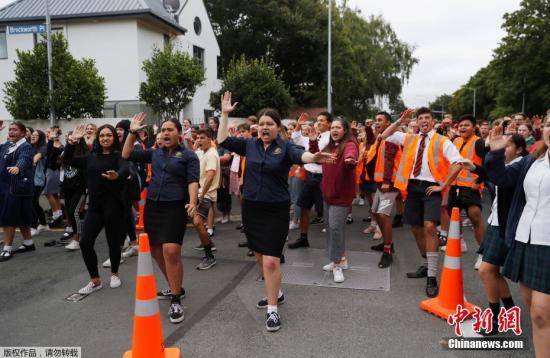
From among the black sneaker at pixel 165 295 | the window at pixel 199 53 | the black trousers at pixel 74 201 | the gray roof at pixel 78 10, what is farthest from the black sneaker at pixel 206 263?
the window at pixel 199 53

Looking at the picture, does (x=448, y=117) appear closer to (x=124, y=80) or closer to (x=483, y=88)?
(x=124, y=80)

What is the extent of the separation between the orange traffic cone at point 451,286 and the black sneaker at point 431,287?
0.33 metres

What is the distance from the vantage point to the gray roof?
21.3 m

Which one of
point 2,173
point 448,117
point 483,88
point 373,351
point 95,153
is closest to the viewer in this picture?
point 373,351

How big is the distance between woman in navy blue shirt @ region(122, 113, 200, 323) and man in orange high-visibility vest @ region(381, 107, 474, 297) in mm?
2443

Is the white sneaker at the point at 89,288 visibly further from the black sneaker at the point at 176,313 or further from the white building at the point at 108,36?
the white building at the point at 108,36

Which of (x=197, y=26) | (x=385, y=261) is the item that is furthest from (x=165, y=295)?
(x=197, y=26)

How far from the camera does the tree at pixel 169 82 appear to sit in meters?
17.9

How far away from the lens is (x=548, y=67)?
4253 centimetres

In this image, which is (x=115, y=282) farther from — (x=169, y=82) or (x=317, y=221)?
(x=169, y=82)

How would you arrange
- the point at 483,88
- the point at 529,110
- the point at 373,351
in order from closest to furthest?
1. the point at 373,351
2. the point at 529,110
3. the point at 483,88

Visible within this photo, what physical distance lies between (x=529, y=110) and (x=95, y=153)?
50.1 m

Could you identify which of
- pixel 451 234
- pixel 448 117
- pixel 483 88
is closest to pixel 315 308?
pixel 451 234

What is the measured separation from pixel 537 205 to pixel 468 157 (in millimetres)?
3541
